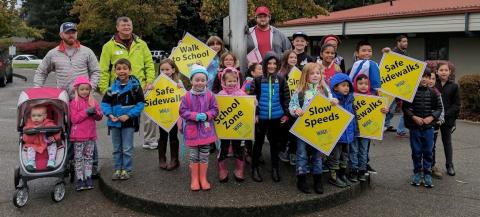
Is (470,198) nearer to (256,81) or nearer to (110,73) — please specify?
(256,81)

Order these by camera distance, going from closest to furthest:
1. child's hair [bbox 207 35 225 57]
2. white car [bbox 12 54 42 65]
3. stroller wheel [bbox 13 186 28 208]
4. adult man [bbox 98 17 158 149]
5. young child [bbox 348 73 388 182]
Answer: stroller wheel [bbox 13 186 28 208], young child [bbox 348 73 388 182], adult man [bbox 98 17 158 149], child's hair [bbox 207 35 225 57], white car [bbox 12 54 42 65]

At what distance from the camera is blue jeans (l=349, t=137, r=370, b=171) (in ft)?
19.1

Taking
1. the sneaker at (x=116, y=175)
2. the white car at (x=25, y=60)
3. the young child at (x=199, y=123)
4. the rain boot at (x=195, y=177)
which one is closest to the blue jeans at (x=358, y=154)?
the young child at (x=199, y=123)

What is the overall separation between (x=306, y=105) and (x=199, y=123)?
1.28 meters

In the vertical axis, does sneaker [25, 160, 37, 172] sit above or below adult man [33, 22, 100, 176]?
below

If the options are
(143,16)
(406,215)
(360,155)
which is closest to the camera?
(406,215)

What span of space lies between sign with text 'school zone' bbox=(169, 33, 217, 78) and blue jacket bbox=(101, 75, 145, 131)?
4.73 ft

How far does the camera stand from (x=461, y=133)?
10219 millimetres

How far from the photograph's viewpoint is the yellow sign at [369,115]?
5750 mm

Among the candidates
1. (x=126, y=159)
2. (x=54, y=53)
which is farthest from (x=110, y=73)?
(x=126, y=159)

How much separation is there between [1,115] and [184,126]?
965cm

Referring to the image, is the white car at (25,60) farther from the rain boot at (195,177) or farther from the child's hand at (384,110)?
the child's hand at (384,110)

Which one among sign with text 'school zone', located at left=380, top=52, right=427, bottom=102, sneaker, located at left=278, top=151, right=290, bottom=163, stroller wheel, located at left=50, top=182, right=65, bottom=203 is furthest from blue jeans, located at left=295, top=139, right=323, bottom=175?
stroller wheel, located at left=50, top=182, right=65, bottom=203

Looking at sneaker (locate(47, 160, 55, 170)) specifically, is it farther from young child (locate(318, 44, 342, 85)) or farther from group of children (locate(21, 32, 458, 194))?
young child (locate(318, 44, 342, 85))
